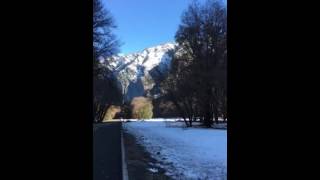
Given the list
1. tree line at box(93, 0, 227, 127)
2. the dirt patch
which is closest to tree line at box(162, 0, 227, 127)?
tree line at box(93, 0, 227, 127)

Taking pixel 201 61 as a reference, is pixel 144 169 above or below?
below

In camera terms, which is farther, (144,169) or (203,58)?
(203,58)

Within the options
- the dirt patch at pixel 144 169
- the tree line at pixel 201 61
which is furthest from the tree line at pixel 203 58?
the dirt patch at pixel 144 169

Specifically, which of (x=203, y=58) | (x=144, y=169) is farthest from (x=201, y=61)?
(x=144, y=169)

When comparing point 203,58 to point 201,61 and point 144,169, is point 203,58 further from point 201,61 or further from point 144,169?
point 144,169

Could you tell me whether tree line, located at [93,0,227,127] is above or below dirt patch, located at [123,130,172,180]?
above

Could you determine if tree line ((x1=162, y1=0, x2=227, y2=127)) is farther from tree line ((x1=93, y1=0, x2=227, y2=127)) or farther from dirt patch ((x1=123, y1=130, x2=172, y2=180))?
dirt patch ((x1=123, y1=130, x2=172, y2=180))
